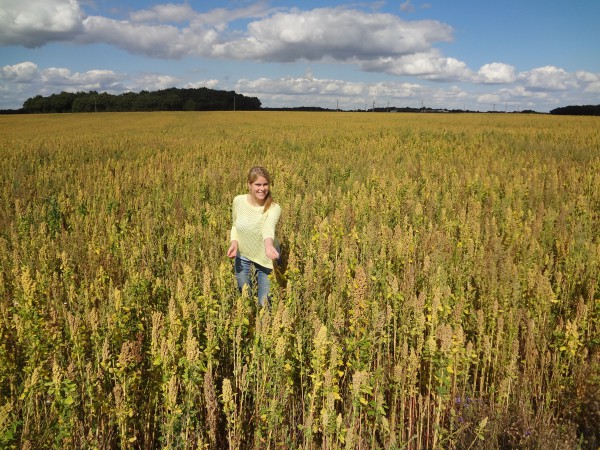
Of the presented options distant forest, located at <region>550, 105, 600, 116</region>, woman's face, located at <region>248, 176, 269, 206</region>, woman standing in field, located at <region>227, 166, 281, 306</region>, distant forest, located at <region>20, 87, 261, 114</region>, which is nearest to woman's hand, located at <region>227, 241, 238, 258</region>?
woman standing in field, located at <region>227, 166, 281, 306</region>

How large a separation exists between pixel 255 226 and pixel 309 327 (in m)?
1.43

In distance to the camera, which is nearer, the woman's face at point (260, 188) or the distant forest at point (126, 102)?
the woman's face at point (260, 188)

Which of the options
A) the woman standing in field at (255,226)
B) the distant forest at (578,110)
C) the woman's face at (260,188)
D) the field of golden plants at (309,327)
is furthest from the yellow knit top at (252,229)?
the distant forest at (578,110)

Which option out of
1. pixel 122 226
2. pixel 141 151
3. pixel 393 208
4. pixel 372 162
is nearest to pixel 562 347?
pixel 393 208

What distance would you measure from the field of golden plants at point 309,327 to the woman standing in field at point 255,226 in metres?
0.25

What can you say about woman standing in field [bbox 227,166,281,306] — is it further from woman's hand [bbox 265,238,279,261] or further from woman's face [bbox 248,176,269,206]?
woman's hand [bbox 265,238,279,261]

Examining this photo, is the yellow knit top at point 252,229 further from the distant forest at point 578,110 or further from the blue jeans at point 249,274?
the distant forest at point 578,110

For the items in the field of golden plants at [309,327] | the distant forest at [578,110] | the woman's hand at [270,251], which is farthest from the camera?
the distant forest at [578,110]

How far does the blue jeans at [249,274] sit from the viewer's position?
13.9 ft

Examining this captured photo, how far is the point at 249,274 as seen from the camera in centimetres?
418

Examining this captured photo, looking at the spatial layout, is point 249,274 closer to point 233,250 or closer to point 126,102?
point 233,250

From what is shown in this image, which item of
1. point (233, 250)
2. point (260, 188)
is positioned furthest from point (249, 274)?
point (260, 188)

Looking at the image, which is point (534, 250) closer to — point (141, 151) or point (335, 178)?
point (335, 178)

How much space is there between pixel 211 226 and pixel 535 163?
989 cm
